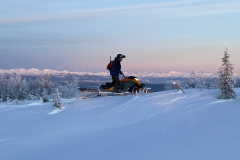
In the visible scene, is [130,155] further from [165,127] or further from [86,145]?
[165,127]

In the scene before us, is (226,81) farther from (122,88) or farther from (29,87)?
(29,87)

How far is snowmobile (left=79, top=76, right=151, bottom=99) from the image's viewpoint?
1502cm

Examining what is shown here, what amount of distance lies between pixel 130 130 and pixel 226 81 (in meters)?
4.69

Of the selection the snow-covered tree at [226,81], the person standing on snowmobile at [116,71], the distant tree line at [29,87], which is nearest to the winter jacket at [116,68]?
the person standing on snowmobile at [116,71]

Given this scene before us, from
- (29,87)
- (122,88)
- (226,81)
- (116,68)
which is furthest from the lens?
(29,87)

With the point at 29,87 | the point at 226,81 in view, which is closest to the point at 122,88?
the point at 226,81

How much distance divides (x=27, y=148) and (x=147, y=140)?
313cm

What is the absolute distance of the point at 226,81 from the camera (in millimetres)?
9578

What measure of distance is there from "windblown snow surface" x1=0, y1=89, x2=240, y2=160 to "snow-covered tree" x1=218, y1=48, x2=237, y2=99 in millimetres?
424

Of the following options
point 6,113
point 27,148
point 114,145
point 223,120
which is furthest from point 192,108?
point 6,113

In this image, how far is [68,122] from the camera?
8.84m

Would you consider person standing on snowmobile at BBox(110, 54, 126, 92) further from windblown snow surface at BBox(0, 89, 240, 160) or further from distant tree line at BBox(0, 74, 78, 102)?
distant tree line at BBox(0, 74, 78, 102)

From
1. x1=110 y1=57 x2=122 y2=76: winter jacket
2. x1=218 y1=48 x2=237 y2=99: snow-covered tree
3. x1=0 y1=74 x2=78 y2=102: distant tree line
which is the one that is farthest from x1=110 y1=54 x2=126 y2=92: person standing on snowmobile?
x1=0 y1=74 x2=78 y2=102: distant tree line

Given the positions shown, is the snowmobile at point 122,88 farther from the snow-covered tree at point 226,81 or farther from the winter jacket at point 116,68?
the snow-covered tree at point 226,81
